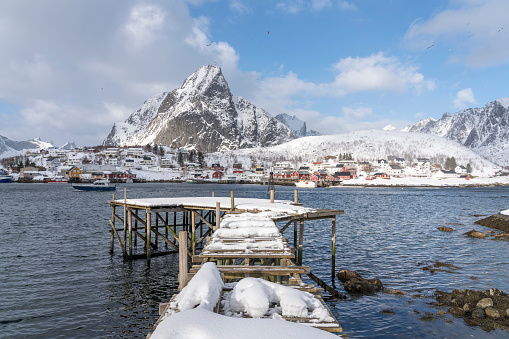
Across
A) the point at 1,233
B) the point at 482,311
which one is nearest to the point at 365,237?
the point at 482,311

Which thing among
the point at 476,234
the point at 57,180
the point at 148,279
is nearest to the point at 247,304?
the point at 148,279

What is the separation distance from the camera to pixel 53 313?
53.7 ft

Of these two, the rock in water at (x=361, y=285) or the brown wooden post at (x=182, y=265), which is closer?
the brown wooden post at (x=182, y=265)

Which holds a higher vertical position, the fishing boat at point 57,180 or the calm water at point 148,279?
the fishing boat at point 57,180

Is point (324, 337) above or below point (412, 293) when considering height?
above

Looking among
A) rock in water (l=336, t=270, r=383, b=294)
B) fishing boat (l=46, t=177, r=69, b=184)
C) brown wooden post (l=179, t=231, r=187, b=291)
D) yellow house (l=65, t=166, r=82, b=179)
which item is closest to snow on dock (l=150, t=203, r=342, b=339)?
brown wooden post (l=179, t=231, r=187, b=291)

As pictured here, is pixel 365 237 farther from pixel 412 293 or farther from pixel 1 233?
pixel 1 233

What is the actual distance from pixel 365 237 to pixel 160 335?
35.8m

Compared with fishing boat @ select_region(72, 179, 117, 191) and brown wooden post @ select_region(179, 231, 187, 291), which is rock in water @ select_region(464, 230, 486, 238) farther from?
fishing boat @ select_region(72, 179, 117, 191)

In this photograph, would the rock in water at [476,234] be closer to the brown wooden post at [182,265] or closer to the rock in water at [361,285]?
the rock in water at [361,285]

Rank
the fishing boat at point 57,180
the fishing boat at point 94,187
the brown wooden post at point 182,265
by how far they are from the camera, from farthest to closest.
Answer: the fishing boat at point 57,180, the fishing boat at point 94,187, the brown wooden post at point 182,265

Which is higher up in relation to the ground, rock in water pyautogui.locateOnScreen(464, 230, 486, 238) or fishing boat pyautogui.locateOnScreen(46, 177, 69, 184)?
fishing boat pyautogui.locateOnScreen(46, 177, 69, 184)

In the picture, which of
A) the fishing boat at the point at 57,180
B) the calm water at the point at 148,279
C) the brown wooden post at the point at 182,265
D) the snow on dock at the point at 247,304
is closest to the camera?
the snow on dock at the point at 247,304

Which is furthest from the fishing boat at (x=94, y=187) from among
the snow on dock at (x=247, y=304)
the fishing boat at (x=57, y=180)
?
the snow on dock at (x=247, y=304)
